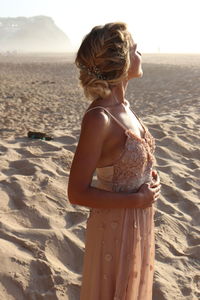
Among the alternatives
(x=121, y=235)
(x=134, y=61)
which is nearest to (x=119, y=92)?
(x=134, y=61)

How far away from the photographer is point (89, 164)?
1.75 meters

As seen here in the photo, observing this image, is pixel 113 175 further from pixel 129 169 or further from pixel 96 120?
pixel 96 120

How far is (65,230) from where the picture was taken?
362cm

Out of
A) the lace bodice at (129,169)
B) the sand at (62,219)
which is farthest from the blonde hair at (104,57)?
the sand at (62,219)

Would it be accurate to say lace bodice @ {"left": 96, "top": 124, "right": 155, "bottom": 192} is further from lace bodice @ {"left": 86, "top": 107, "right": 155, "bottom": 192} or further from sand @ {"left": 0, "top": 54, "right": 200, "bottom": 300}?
sand @ {"left": 0, "top": 54, "right": 200, "bottom": 300}

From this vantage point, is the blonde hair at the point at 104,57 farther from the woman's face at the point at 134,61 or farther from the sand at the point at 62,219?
the sand at the point at 62,219

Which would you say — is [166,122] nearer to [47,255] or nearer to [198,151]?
[198,151]

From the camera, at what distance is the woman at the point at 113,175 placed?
5.76 ft

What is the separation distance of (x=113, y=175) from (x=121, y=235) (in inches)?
10.3

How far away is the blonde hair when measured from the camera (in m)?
1.74

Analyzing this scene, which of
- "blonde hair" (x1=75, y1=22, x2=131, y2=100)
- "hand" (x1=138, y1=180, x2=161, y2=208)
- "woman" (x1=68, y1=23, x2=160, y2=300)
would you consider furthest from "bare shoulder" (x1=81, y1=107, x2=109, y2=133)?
"hand" (x1=138, y1=180, x2=161, y2=208)

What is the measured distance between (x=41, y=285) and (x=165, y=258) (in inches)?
43.8

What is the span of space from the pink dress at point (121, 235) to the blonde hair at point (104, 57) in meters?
0.23

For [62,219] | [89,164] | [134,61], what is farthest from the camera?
[62,219]
